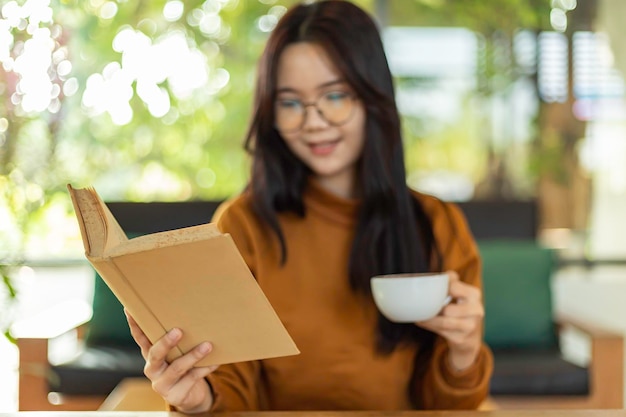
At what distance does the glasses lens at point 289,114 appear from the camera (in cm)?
156

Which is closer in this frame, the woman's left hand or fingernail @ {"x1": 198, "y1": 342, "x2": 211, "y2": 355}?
fingernail @ {"x1": 198, "y1": 342, "x2": 211, "y2": 355}

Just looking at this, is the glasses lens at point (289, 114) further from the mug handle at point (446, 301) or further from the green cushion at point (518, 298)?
the green cushion at point (518, 298)

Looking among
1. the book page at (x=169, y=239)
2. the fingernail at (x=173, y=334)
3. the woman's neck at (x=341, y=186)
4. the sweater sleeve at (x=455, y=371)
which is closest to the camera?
the book page at (x=169, y=239)

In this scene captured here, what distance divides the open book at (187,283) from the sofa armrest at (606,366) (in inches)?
71.3

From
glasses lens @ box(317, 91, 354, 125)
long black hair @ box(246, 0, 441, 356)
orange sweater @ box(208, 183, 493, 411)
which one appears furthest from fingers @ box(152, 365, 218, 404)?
glasses lens @ box(317, 91, 354, 125)

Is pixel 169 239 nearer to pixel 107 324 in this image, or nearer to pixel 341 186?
pixel 341 186

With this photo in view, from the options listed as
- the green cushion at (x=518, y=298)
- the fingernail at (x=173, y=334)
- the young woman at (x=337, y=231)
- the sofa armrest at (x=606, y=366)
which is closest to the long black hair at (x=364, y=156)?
the young woman at (x=337, y=231)

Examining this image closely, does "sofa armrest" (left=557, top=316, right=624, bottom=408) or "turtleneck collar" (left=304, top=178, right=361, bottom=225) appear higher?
"turtleneck collar" (left=304, top=178, right=361, bottom=225)

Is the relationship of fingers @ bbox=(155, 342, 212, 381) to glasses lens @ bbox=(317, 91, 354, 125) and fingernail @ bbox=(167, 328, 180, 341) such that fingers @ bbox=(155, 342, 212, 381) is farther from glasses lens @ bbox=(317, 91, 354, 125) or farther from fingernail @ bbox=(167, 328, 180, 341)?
glasses lens @ bbox=(317, 91, 354, 125)

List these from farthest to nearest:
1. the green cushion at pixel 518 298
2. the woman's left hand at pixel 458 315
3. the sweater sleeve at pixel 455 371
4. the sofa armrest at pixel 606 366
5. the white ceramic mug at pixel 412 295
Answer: the green cushion at pixel 518 298 < the sofa armrest at pixel 606 366 < the sweater sleeve at pixel 455 371 < the woman's left hand at pixel 458 315 < the white ceramic mug at pixel 412 295

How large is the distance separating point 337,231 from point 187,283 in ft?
2.24

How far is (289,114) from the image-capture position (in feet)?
5.16

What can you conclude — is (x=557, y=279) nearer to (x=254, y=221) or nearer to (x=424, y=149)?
(x=424, y=149)

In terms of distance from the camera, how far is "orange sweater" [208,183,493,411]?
147 centimetres
